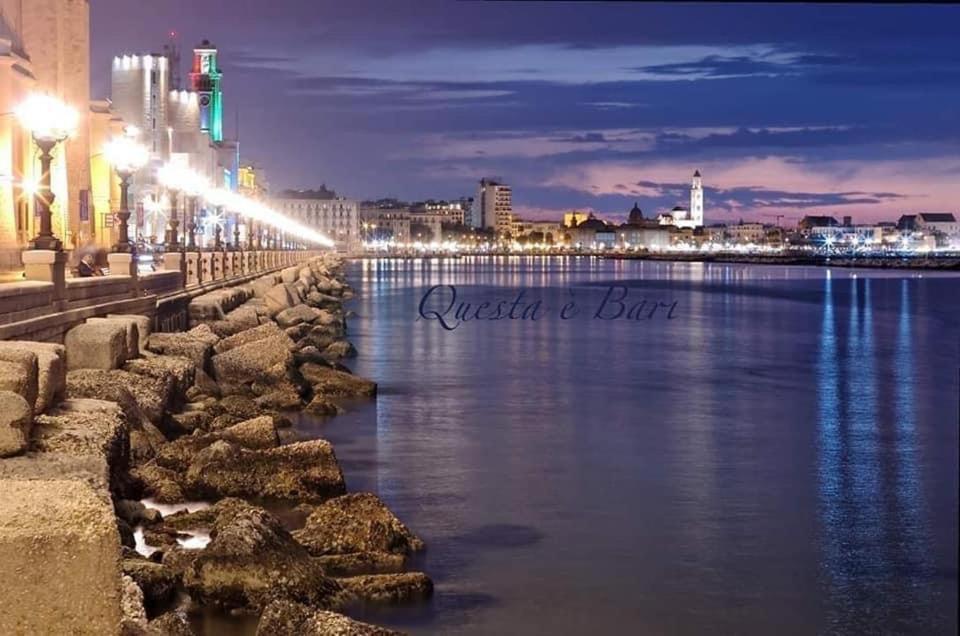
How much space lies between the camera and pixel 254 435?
1360cm

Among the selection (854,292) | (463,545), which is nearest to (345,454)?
(463,545)

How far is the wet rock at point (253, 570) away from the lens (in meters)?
8.50

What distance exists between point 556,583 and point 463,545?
1.37m

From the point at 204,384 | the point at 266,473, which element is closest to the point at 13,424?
the point at 266,473

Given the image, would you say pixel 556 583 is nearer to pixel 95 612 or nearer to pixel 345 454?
pixel 95 612

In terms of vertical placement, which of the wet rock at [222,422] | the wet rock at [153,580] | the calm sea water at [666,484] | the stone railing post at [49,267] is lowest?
the calm sea water at [666,484]

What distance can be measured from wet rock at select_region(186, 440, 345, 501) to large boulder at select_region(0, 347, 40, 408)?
103 inches

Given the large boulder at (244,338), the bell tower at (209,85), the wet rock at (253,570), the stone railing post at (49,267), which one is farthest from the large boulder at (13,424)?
the bell tower at (209,85)

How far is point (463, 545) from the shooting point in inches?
444

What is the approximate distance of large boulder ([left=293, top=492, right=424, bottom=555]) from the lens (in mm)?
10023

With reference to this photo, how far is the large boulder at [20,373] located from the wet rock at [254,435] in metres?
4.12

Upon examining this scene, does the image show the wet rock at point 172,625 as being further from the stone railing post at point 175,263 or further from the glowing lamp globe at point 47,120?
the stone railing post at point 175,263

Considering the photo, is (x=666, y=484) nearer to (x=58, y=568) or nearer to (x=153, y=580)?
(x=153, y=580)

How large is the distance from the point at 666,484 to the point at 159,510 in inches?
230
